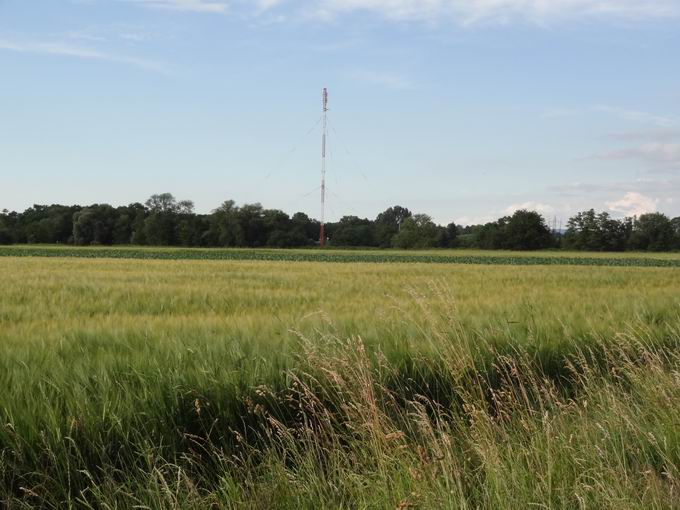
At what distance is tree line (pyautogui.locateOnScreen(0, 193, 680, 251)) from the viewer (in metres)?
94.4

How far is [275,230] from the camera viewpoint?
9319 cm

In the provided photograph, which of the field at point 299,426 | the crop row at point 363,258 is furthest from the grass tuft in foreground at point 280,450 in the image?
the crop row at point 363,258

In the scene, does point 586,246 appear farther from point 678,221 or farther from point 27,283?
point 27,283

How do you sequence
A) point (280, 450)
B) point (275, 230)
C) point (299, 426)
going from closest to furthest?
point (280, 450)
point (299, 426)
point (275, 230)

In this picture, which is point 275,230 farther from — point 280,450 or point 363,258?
point 280,450

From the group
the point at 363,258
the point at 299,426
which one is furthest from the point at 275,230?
the point at 299,426

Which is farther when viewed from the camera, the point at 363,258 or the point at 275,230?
the point at 275,230

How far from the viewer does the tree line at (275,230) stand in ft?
310

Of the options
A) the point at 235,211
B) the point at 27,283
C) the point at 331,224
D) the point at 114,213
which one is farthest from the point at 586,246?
the point at 27,283

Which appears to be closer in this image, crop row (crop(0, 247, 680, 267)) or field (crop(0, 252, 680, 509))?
field (crop(0, 252, 680, 509))

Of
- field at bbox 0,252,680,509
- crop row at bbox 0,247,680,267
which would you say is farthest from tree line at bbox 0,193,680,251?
field at bbox 0,252,680,509

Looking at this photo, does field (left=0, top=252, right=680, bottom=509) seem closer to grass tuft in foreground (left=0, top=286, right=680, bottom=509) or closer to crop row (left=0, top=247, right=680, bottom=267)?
grass tuft in foreground (left=0, top=286, right=680, bottom=509)

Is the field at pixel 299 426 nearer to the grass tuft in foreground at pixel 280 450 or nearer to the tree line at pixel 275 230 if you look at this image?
the grass tuft in foreground at pixel 280 450

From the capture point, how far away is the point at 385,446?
358 cm
